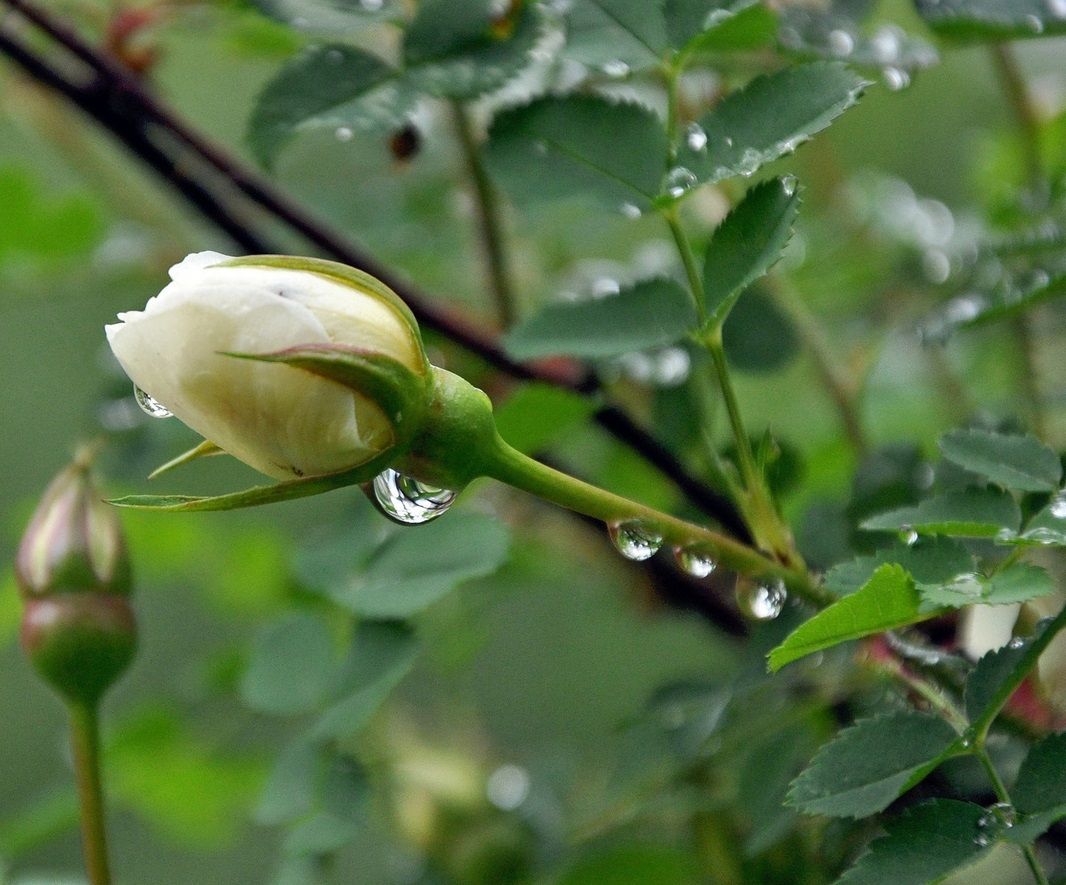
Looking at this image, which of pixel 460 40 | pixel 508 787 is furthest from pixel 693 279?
pixel 508 787

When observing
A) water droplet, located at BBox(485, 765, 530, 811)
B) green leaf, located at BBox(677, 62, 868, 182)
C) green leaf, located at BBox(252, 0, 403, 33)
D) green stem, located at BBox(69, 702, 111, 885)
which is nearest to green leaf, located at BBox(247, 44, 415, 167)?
green leaf, located at BBox(252, 0, 403, 33)

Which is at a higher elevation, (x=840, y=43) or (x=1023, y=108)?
(x=840, y=43)

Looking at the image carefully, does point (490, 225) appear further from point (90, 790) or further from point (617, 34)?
point (90, 790)

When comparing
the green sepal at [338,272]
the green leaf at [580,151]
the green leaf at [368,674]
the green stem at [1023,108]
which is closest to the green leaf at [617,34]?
the green leaf at [580,151]

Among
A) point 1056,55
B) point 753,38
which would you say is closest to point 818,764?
point 753,38

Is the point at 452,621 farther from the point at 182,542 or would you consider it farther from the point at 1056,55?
the point at 1056,55

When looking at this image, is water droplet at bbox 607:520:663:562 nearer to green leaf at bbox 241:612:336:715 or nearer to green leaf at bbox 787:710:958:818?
green leaf at bbox 787:710:958:818
